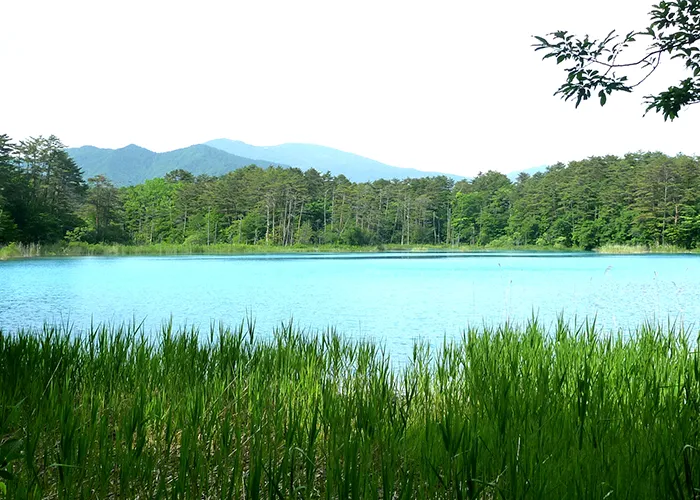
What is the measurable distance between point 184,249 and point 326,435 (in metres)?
43.9

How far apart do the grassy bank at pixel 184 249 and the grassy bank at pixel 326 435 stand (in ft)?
102

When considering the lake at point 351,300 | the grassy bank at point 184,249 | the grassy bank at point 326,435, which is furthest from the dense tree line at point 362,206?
the grassy bank at point 326,435

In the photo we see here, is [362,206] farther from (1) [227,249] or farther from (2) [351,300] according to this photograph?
(2) [351,300]

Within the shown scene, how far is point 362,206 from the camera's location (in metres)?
59.1

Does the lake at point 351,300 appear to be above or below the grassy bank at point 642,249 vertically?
below

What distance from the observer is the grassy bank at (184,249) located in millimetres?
33131

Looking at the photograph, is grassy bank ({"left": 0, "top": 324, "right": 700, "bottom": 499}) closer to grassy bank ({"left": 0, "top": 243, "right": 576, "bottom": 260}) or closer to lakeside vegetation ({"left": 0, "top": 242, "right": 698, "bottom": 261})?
lakeside vegetation ({"left": 0, "top": 242, "right": 698, "bottom": 261})

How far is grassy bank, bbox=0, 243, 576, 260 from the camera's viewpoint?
3313 cm

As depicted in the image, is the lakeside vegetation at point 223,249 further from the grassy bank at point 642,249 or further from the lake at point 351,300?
the lake at point 351,300

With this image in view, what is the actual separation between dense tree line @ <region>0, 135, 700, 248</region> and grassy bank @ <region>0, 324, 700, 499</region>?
35.7 metres

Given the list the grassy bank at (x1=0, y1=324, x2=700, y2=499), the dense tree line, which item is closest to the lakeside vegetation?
the dense tree line

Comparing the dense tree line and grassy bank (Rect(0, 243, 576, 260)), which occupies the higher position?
the dense tree line

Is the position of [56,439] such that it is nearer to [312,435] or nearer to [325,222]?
[312,435]

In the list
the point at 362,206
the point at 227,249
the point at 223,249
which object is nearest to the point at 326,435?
the point at 223,249
